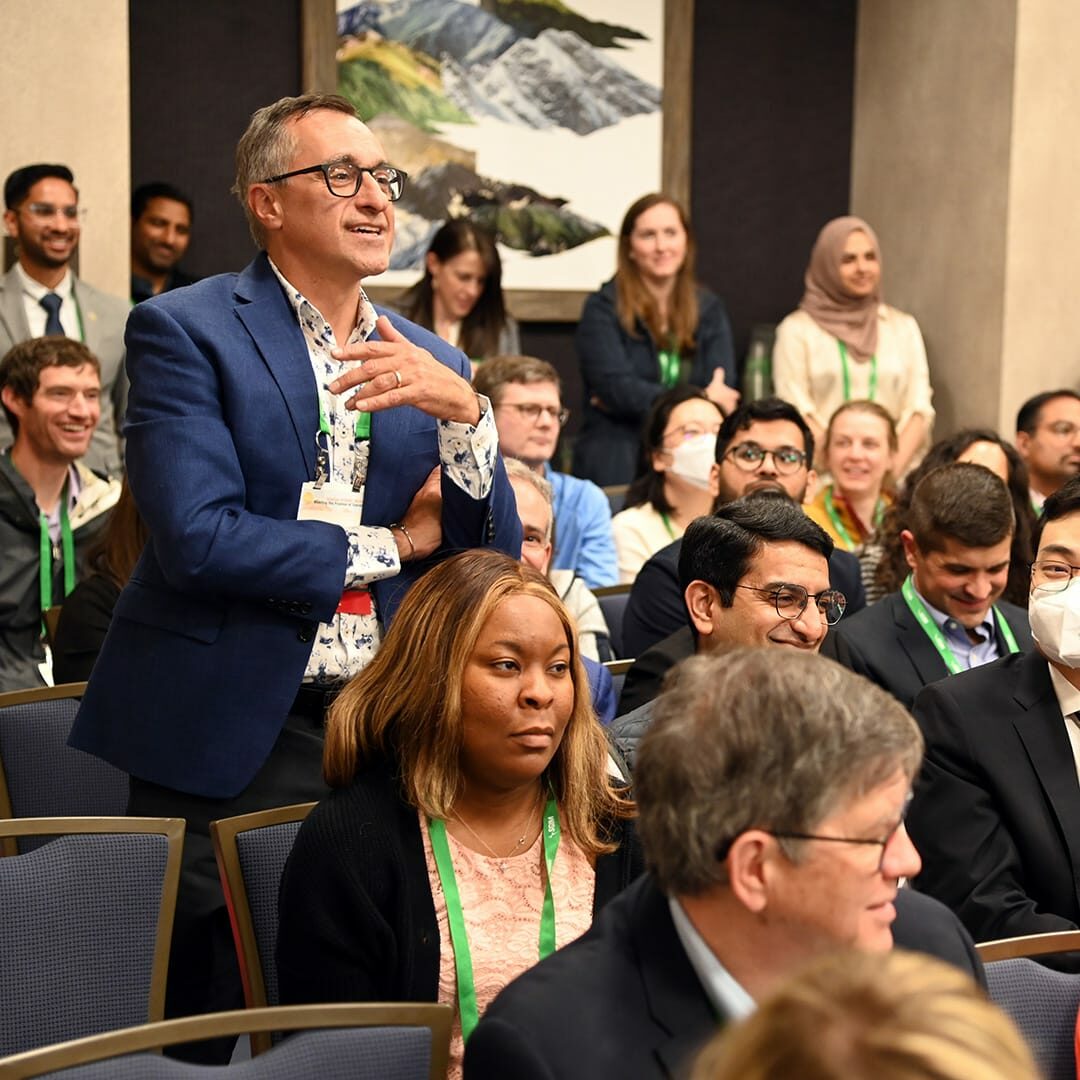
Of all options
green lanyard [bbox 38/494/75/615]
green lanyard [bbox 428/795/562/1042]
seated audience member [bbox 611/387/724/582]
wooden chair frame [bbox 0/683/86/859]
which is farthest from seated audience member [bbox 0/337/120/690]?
green lanyard [bbox 428/795/562/1042]

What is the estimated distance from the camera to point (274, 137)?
258 centimetres

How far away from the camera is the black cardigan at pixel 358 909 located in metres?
2.17

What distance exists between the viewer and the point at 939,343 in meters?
7.49

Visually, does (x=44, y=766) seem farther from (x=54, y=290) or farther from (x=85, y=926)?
(x=54, y=290)

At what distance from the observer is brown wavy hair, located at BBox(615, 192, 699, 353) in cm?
641

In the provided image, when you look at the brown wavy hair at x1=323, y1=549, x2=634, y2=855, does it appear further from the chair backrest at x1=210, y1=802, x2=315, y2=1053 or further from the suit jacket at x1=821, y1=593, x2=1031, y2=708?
the suit jacket at x1=821, y1=593, x2=1031, y2=708

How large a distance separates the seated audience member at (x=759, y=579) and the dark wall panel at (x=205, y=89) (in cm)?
437

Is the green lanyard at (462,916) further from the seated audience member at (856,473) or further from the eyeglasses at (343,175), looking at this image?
the seated audience member at (856,473)

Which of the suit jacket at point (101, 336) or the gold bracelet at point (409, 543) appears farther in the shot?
the suit jacket at point (101, 336)

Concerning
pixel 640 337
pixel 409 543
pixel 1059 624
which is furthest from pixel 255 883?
pixel 640 337

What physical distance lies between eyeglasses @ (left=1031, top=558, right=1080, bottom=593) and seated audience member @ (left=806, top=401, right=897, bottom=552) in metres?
2.62

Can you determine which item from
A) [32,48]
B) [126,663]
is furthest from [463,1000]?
[32,48]

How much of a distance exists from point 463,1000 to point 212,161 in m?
5.43

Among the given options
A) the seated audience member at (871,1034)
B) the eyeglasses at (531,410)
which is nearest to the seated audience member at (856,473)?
the eyeglasses at (531,410)
